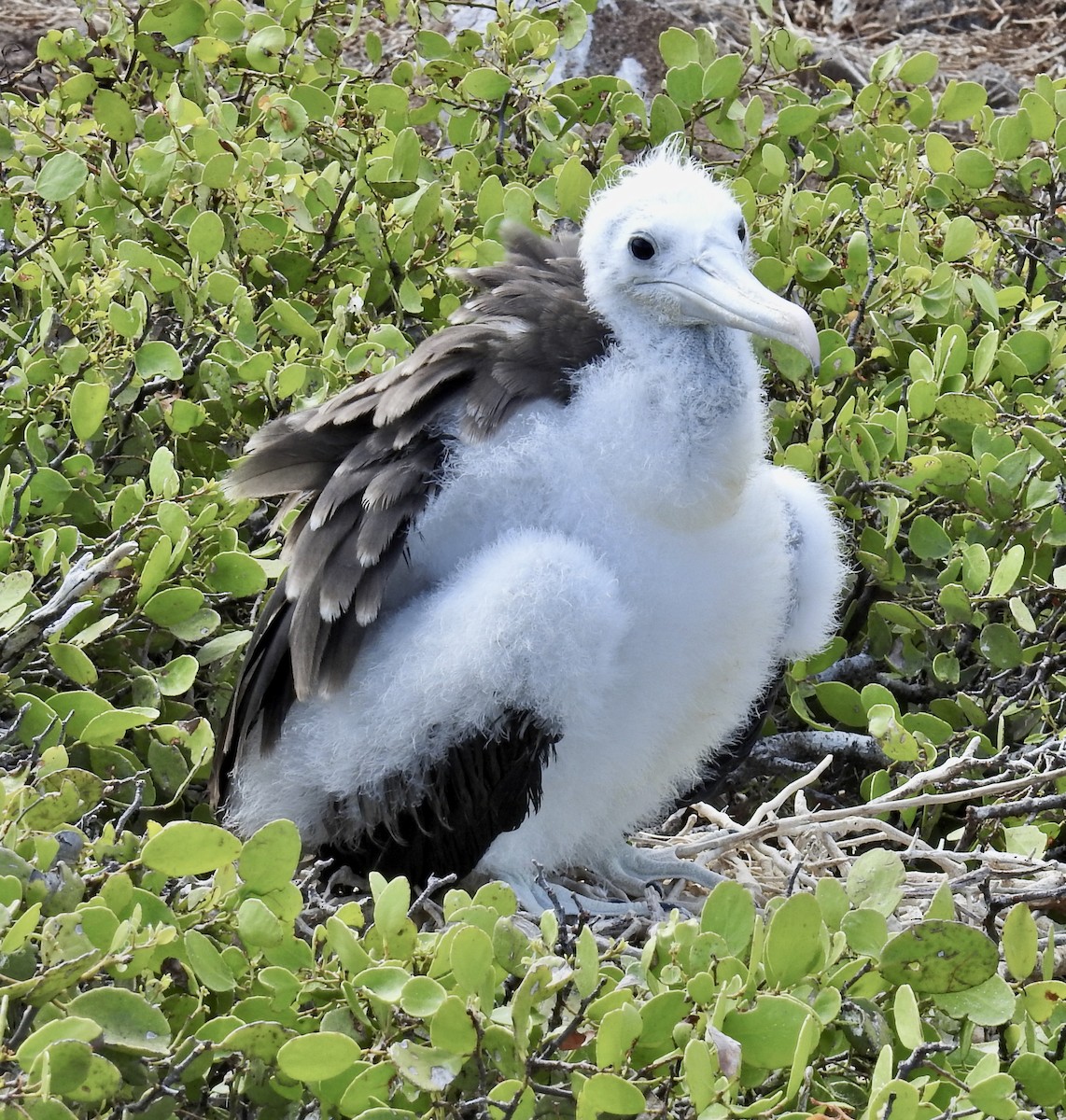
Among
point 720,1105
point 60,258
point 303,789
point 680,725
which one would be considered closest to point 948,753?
point 680,725

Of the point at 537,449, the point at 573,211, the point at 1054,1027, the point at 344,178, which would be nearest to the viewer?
the point at 1054,1027

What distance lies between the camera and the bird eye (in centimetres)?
246

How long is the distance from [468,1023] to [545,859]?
110cm

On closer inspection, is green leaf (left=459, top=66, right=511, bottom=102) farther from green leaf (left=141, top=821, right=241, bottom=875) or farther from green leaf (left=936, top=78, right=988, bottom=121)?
green leaf (left=141, top=821, right=241, bottom=875)

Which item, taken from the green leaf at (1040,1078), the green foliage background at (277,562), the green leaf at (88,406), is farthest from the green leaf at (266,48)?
the green leaf at (1040,1078)

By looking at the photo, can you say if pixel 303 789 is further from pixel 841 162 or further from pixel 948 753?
pixel 841 162

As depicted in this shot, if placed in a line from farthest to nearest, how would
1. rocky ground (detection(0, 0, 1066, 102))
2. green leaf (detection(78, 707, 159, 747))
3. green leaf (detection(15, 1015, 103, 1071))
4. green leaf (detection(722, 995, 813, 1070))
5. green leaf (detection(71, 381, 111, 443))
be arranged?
1. rocky ground (detection(0, 0, 1066, 102))
2. green leaf (detection(71, 381, 111, 443))
3. green leaf (detection(78, 707, 159, 747))
4. green leaf (detection(722, 995, 813, 1070))
5. green leaf (detection(15, 1015, 103, 1071))

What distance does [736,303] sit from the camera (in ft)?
7.81

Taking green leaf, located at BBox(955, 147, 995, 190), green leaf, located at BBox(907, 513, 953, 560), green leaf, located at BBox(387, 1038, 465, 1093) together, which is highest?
green leaf, located at BBox(955, 147, 995, 190)

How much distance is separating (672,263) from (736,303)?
0.15 m

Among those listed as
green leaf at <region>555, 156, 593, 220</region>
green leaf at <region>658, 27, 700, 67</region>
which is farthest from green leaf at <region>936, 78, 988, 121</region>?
green leaf at <region>555, 156, 593, 220</region>

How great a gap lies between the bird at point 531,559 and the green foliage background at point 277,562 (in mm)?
228

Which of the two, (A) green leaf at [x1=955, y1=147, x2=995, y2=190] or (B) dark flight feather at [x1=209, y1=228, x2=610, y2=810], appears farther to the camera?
(A) green leaf at [x1=955, y1=147, x2=995, y2=190]

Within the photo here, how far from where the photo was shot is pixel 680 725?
2.55 metres
